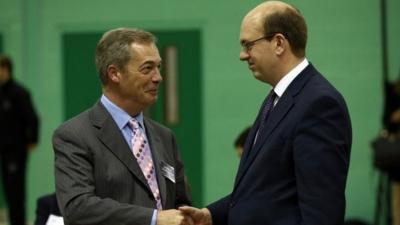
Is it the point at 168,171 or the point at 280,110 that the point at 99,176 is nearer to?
the point at 168,171

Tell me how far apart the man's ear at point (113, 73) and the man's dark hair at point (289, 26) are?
1.97 feet

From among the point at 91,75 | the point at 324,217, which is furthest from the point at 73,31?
the point at 324,217

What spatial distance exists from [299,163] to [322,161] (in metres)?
0.08

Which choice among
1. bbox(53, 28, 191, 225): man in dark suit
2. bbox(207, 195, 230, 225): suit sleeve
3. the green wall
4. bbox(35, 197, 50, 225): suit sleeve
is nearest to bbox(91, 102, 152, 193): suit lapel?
bbox(53, 28, 191, 225): man in dark suit

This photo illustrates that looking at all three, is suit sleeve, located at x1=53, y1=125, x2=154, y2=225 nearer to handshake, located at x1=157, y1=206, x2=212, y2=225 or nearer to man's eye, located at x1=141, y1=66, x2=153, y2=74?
handshake, located at x1=157, y1=206, x2=212, y2=225

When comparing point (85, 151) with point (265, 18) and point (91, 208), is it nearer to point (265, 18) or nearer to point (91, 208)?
point (91, 208)

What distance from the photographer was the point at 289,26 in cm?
314

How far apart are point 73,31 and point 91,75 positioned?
51 cm

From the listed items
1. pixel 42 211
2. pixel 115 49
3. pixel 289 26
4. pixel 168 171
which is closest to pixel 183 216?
pixel 168 171

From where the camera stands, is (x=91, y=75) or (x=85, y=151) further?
(x=91, y=75)

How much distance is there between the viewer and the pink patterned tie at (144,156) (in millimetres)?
3402

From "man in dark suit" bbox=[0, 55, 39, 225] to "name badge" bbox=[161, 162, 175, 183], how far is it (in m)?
5.30

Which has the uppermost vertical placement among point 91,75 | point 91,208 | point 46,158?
point 91,208

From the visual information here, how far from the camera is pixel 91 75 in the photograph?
369 inches
